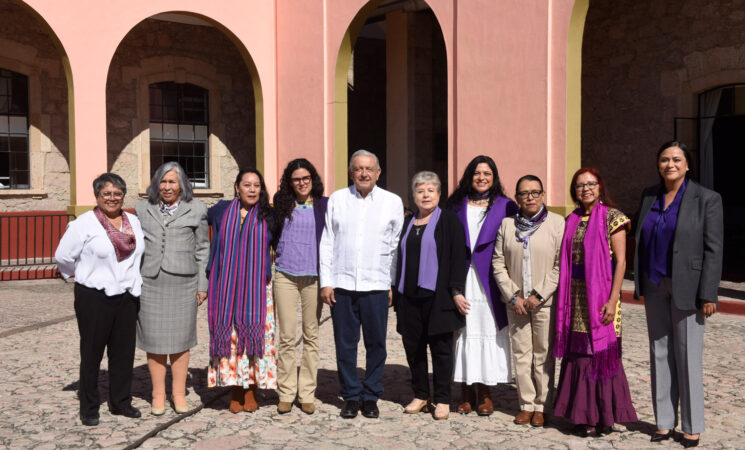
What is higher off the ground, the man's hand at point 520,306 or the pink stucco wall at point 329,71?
the pink stucco wall at point 329,71

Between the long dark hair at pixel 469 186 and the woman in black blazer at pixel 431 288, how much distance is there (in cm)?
18

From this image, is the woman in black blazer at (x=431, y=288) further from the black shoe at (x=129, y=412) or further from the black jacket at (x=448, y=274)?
the black shoe at (x=129, y=412)

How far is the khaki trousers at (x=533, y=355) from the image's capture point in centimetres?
411

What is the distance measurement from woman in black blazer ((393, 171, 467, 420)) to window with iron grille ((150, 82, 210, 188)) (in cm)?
971

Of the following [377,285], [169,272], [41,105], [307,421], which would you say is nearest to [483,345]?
[377,285]

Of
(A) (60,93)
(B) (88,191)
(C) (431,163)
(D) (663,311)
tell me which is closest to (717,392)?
(D) (663,311)

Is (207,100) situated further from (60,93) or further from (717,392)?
(717,392)

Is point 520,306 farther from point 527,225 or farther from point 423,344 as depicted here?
point 423,344

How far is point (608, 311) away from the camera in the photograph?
3854mm

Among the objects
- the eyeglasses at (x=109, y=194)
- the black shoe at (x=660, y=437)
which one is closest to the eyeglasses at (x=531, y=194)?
the black shoe at (x=660, y=437)

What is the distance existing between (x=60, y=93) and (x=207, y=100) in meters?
2.61

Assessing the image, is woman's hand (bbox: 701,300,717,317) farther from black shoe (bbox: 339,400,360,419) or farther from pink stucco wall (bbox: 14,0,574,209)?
pink stucco wall (bbox: 14,0,574,209)

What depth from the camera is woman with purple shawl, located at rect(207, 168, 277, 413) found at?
14.4 feet

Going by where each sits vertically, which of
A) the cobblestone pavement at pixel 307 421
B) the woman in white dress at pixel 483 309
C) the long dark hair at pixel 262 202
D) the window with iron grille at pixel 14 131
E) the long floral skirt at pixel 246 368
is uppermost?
the window with iron grille at pixel 14 131
